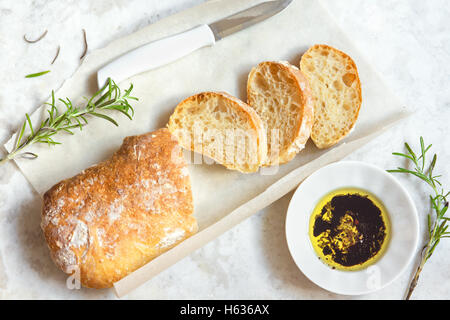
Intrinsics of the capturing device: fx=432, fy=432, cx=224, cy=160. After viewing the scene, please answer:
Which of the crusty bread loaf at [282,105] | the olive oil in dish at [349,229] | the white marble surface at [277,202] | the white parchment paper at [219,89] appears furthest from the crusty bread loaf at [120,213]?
the olive oil in dish at [349,229]

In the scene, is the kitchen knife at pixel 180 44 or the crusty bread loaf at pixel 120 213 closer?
the crusty bread loaf at pixel 120 213

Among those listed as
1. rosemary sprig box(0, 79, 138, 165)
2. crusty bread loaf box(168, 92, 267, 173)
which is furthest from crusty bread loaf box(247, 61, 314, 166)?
rosemary sprig box(0, 79, 138, 165)

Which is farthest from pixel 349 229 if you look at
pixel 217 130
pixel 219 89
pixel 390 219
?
pixel 219 89

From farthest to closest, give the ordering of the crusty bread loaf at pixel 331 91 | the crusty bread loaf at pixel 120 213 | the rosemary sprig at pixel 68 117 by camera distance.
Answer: the crusty bread loaf at pixel 331 91 < the rosemary sprig at pixel 68 117 < the crusty bread loaf at pixel 120 213

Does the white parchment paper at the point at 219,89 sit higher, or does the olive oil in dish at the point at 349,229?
the white parchment paper at the point at 219,89

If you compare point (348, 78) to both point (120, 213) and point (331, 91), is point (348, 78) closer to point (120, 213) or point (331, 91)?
point (331, 91)

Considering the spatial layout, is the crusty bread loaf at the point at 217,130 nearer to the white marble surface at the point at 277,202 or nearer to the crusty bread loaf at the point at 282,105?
the crusty bread loaf at the point at 282,105

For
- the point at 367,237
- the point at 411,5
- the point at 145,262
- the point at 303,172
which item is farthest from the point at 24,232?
the point at 411,5

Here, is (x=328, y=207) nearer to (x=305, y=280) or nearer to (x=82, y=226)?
(x=305, y=280)
